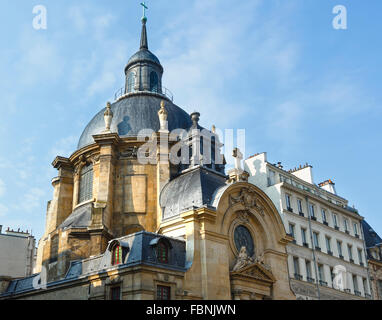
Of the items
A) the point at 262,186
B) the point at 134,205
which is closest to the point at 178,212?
the point at 134,205

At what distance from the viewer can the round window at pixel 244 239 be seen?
30.1 m

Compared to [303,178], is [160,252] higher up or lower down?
lower down

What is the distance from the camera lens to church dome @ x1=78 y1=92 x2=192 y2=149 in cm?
3641

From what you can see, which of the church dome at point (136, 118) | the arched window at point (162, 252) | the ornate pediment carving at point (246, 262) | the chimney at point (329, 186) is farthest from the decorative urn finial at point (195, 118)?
the chimney at point (329, 186)

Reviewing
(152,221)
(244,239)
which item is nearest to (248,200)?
(244,239)

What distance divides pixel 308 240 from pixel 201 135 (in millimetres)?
12161

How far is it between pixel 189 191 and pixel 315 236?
1463 cm

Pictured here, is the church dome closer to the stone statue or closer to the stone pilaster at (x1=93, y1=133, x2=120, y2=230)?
the stone pilaster at (x1=93, y1=133, x2=120, y2=230)

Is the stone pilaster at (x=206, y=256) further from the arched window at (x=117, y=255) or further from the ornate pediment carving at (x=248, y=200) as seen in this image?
the arched window at (x=117, y=255)

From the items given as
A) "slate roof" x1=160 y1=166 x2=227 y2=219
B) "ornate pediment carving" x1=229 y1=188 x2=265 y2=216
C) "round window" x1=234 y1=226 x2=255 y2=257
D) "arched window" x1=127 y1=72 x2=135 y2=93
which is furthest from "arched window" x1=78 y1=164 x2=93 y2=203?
"round window" x1=234 y1=226 x2=255 y2=257

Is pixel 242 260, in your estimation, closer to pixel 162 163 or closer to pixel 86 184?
pixel 162 163

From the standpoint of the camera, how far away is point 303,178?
4503 centimetres
